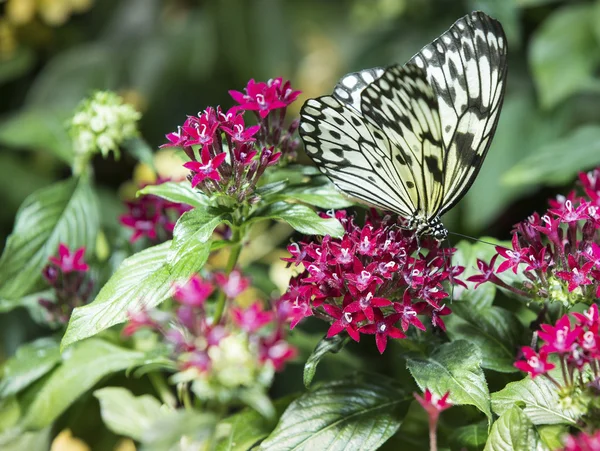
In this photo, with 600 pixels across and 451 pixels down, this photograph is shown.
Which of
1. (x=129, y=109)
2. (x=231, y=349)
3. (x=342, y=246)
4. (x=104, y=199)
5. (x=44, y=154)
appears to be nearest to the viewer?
(x=231, y=349)

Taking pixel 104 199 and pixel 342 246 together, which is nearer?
pixel 342 246

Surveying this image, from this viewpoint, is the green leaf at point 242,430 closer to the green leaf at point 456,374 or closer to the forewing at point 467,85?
the green leaf at point 456,374

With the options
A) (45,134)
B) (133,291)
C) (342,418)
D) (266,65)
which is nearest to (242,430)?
(342,418)

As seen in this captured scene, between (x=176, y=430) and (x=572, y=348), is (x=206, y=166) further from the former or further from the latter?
(x=572, y=348)

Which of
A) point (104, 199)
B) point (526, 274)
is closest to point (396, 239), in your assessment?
point (526, 274)

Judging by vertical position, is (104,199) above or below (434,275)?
above

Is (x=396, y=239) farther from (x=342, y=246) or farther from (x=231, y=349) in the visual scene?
(x=231, y=349)

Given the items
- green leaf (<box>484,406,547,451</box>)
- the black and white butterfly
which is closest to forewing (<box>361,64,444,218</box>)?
the black and white butterfly

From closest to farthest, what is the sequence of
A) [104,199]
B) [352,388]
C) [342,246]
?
[342,246] → [352,388] → [104,199]
